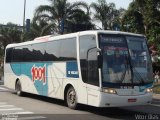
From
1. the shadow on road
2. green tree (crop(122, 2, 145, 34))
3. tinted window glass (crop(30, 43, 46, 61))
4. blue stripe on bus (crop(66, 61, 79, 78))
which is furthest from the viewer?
green tree (crop(122, 2, 145, 34))

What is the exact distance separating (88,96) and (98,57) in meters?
1.65

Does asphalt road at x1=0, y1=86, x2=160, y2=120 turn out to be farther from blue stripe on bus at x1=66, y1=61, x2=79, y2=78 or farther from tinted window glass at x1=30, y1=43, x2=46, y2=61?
tinted window glass at x1=30, y1=43, x2=46, y2=61

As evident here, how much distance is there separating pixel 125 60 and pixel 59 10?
32.0 metres

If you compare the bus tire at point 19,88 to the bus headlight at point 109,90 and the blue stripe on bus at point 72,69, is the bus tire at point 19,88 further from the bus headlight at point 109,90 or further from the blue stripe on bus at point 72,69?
the bus headlight at point 109,90

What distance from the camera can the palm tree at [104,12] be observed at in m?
47.3

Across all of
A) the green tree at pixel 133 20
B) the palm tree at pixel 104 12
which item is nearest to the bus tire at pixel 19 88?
the green tree at pixel 133 20

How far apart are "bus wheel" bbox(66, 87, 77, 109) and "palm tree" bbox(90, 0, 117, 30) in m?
31.8

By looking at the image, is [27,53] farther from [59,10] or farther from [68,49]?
[59,10]

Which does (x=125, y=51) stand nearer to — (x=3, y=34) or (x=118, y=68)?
(x=118, y=68)

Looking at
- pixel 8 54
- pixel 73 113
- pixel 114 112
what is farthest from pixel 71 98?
pixel 8 54

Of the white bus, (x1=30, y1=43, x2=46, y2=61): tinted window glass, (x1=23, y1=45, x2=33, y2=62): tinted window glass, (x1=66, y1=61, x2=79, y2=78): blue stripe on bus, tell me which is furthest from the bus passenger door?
(x1=23, y1=45, x2=33, y2=62): tinted window glass

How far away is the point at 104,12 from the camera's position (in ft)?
156

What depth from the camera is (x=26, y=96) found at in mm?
21812

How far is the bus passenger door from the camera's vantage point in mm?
14039
